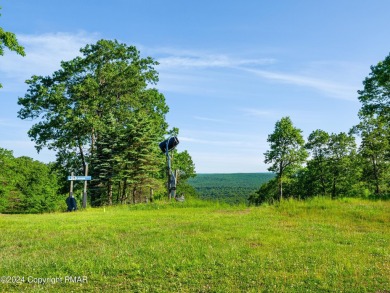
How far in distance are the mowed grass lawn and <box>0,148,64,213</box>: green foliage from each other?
151 ft

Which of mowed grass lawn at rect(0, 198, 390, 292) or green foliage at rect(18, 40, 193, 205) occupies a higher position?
green foliage at rect(18, 40, 193, 205)

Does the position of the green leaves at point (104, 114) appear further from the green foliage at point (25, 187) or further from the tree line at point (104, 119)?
the green foliage at point (25, 187)

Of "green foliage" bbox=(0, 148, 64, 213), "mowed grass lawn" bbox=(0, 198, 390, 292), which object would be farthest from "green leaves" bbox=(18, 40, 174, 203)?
"green foliage" bbox=(0, 148, 64, 213)

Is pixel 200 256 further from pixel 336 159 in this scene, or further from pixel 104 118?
pixel 336 159

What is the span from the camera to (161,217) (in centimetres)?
1514

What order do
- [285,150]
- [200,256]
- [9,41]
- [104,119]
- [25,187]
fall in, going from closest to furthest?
Answer: 1. [200,256]
2. [9,41]
3. [104,119]
4. [285,150]
5. [25,187]

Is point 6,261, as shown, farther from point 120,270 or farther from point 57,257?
point 120,270

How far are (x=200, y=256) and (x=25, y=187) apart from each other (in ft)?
198

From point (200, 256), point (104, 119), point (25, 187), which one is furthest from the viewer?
point (25, 187)

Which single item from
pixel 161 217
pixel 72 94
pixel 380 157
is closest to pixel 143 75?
pixel 72 94

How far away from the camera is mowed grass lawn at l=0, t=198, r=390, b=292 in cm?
622

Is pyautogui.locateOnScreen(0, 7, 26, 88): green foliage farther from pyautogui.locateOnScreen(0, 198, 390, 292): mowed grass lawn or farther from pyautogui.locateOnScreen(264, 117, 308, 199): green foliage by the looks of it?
pyautogui.locateOnScreen(264, 117, 308, 199): green foliage

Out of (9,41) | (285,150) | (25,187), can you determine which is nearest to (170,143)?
(9,41)

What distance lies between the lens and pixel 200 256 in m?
7.89
